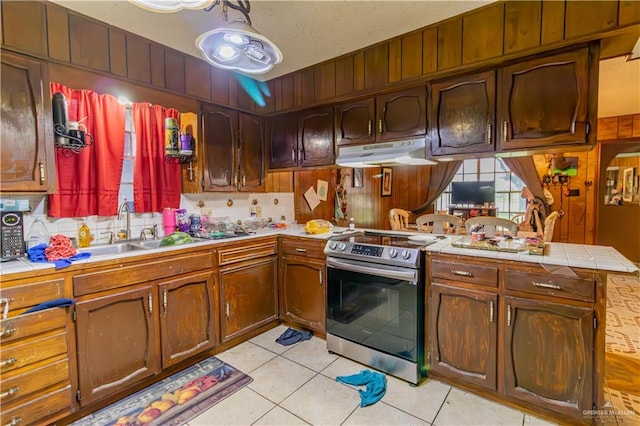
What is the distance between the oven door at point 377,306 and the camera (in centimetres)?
201

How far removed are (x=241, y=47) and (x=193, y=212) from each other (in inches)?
70.0

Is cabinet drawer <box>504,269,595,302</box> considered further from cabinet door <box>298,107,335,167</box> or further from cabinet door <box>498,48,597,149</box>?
cabinet door <box>298,107,335,167</box>

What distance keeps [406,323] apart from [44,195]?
8.54ft

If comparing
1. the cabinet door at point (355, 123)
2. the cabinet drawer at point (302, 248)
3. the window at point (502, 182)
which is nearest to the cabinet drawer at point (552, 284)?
the cabinet drawer at point (302, 248)

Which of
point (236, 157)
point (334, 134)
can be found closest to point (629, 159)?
point (334, 134)

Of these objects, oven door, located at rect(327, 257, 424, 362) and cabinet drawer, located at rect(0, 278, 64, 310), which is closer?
cabinet drawer, located at rect(0, 278, 64, 310)

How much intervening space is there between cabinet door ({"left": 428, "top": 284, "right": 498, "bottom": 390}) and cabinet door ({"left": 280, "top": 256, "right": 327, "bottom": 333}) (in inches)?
37.0

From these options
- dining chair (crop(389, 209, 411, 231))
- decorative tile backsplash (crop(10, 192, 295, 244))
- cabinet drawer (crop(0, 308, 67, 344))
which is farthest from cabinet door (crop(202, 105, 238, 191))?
dining chair (crop(389, 209, 411, 231))

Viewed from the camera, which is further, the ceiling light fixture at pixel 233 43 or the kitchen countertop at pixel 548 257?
the kitchen countertop at pixel 548 257

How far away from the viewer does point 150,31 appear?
2.14 m

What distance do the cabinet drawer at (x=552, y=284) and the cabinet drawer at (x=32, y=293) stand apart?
8.25 ft

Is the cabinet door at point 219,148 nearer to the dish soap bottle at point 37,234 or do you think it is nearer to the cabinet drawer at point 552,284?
the dish soap bottle at point 37,234

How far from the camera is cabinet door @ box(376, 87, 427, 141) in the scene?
91.9 inches

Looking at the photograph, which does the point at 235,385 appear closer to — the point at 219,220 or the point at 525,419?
the point at 219,220
